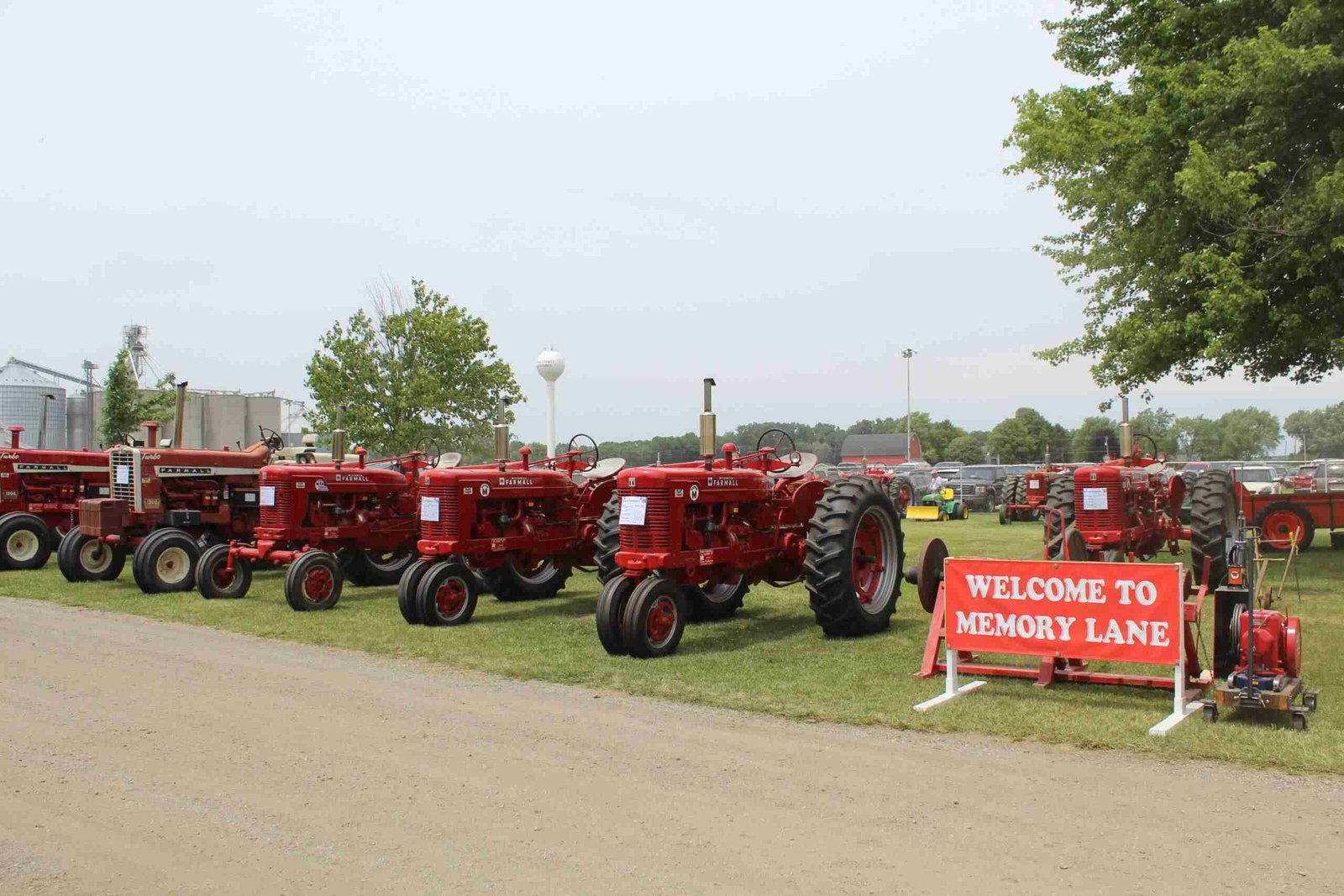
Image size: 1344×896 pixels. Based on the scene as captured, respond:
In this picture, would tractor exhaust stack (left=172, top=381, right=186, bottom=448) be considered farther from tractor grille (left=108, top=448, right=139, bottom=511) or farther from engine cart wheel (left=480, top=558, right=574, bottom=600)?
engine cart wheel (left=480, top=558, right=574, bottom=600)

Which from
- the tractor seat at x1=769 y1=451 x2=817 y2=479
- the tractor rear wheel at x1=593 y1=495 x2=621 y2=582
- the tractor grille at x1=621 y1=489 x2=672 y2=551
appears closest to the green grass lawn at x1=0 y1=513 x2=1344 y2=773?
the tractor rear wheel at x1=593 y1=495 x2=621 y2=582

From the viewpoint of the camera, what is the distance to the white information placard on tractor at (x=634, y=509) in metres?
8.88

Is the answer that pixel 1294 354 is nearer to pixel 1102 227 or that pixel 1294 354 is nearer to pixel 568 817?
pixel 1102 227

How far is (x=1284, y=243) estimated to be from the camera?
13422 millimetres

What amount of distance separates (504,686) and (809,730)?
237 cm

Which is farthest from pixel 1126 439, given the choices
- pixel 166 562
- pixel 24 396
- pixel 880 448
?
pixel 880 448

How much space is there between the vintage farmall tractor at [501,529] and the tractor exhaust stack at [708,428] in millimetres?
2685

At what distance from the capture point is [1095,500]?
13391mm

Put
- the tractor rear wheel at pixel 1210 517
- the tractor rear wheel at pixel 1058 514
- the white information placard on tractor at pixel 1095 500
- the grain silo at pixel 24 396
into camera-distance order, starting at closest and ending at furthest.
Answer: the white information placard on tractor at pixel 1095 500
the tractor rear wheel at pixel 1210 517
the tractor rear wheel at pixel 1058 514
the grain silo at pixel 24 396

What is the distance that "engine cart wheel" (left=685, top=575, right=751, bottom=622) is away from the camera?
35.2ft

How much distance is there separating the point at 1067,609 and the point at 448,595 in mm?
5988

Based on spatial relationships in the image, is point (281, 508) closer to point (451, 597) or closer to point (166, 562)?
point (166, 562)

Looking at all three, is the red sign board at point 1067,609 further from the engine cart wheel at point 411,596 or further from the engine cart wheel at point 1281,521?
the engine cart wheel at point 1281,521

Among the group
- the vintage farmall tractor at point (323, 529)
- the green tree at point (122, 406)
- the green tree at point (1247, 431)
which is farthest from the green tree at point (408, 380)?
the green tree at point (1247, 431)
